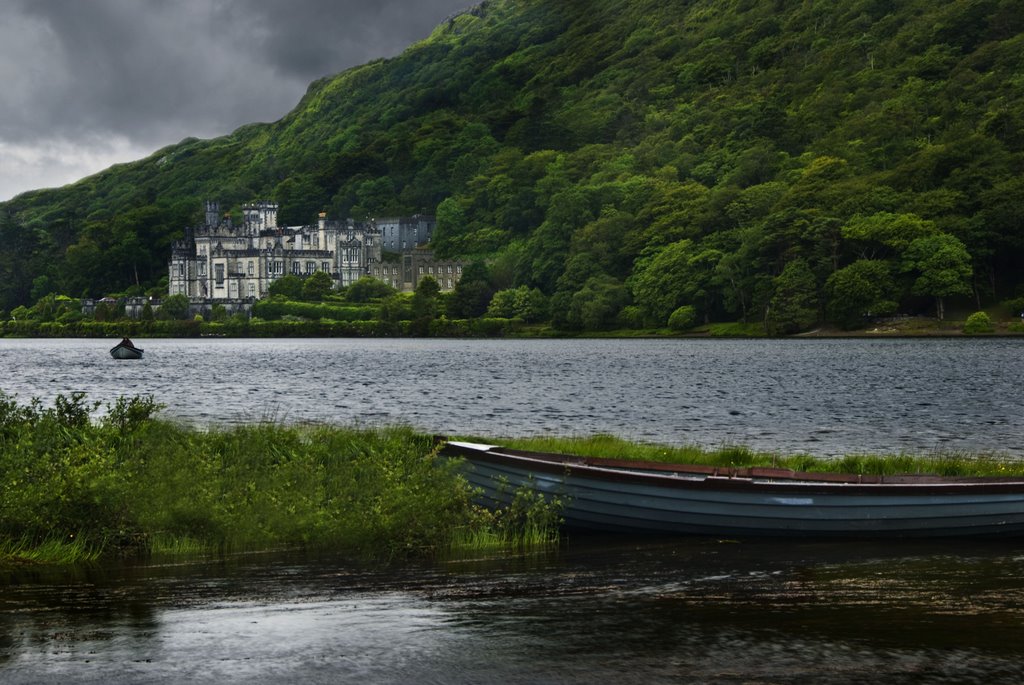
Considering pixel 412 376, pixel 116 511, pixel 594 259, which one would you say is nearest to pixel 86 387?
pixel 412 376

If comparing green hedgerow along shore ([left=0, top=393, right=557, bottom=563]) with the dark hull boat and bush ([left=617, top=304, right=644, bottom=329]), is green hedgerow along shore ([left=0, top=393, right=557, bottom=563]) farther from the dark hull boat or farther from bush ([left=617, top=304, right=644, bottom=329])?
bush ([left=617, top=304, right=644, bottom=329])

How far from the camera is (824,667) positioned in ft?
42.7

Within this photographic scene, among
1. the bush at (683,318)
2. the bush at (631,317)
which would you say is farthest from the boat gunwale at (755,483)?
the bush at (631,317)

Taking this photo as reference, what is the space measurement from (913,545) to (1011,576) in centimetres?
234

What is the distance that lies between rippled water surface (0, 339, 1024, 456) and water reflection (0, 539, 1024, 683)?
17.0 m

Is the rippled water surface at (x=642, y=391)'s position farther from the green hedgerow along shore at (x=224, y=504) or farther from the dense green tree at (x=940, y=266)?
the dense green tree at (x=940, y=266)

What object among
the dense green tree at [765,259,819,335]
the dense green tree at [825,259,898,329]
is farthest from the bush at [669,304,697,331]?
the dense green tree at [825,259,898,329]

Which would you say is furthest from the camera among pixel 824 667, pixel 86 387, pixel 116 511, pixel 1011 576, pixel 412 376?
pixel 412 376

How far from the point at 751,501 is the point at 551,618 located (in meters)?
5.53

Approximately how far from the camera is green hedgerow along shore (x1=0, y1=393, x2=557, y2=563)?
730 inches

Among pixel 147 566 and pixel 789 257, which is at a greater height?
pixel 789 257

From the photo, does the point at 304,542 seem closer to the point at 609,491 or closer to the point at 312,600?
the point at 312,600

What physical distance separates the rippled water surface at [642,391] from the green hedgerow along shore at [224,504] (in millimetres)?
13213

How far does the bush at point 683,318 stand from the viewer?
Answer: 16362 cm
